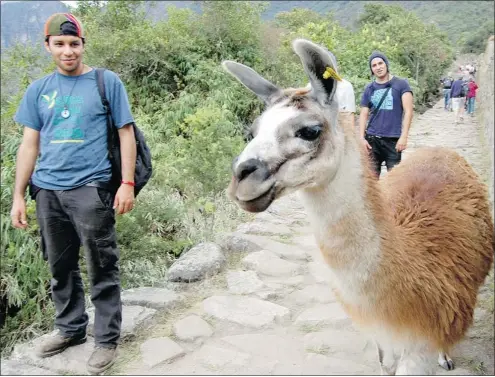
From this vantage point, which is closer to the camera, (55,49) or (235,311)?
(55,49)

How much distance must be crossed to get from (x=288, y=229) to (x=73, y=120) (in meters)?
3.26

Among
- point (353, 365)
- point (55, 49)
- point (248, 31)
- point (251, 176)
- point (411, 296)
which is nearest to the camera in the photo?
point (251, 176)

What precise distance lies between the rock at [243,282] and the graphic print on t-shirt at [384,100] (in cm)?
200

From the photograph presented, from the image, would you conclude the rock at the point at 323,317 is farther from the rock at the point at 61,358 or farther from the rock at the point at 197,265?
the rock at the point at 61,358

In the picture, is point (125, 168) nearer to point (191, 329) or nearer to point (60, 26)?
point (60, 26)

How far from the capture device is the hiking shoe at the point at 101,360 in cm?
301

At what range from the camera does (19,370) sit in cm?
301

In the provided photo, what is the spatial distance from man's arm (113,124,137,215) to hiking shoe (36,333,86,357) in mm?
955

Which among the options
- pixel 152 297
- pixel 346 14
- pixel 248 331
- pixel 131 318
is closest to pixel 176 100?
pixel 152 297

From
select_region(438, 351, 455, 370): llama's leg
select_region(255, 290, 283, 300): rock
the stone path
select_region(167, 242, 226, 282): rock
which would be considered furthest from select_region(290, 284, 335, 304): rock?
select_region(438, 351, 455, 370): llama's leg

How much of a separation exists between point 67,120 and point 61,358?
1.48 meters

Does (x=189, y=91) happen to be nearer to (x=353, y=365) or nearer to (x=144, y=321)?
(x=144, y=321)

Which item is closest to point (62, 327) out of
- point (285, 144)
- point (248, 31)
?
point (285, 144)

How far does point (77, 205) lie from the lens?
9.41 ft
